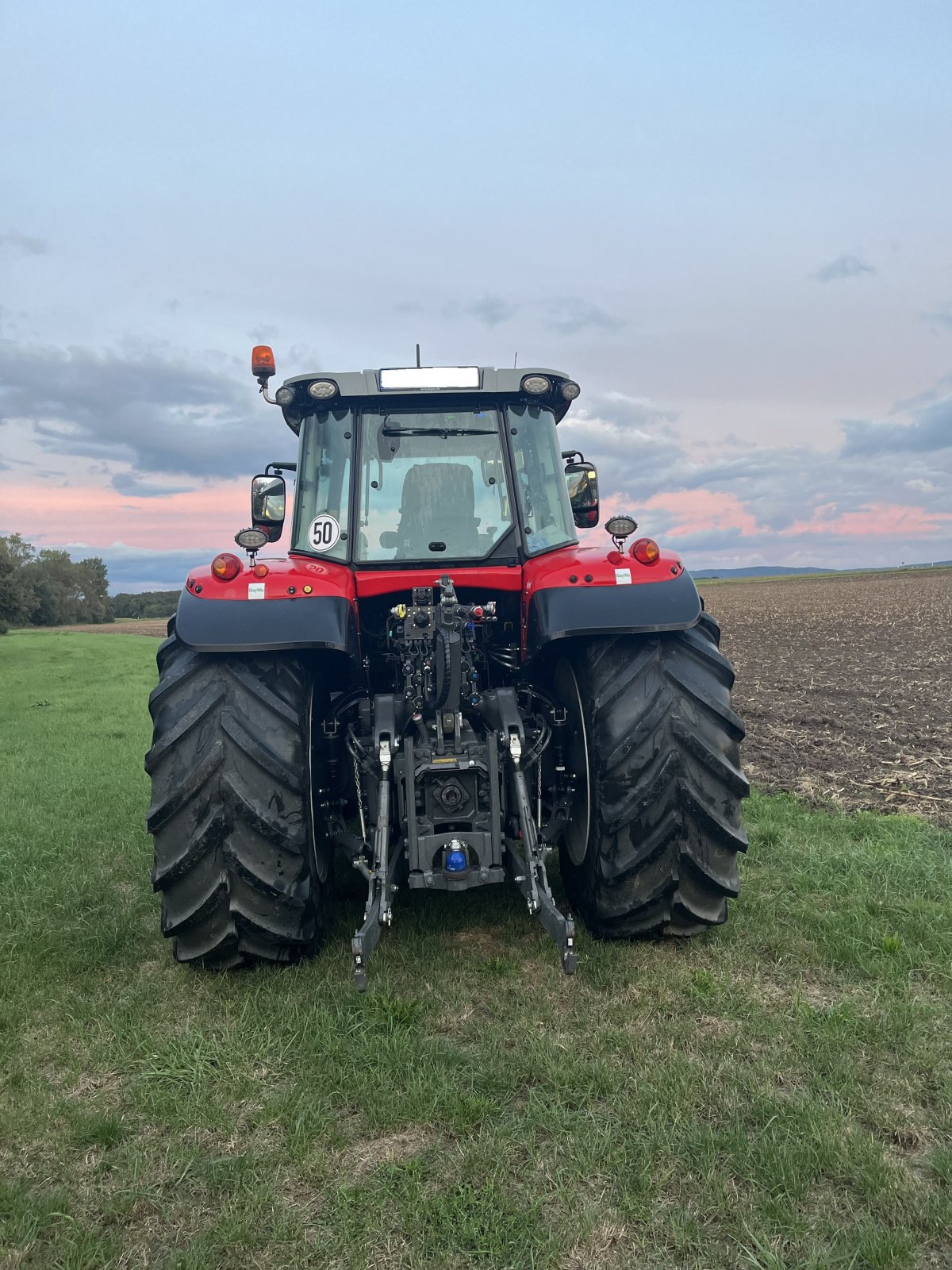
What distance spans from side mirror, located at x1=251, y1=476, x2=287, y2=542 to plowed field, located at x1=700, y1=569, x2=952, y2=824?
445 centimetres

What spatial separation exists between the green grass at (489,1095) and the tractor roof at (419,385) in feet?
8.29

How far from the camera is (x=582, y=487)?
15.3 feet

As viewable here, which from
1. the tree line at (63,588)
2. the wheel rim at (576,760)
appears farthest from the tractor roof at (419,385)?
the tree line at (63,588)

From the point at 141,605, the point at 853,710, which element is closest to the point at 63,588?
the point at 141,605

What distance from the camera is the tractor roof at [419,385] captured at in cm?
404

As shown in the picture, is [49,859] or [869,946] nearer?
[869,946]

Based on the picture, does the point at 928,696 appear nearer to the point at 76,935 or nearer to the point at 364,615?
the point at 364,615

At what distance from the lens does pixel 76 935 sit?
4.04 metres

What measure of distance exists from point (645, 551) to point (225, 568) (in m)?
1.81

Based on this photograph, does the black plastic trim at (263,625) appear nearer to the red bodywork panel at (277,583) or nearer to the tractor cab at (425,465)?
the red bodywork panel at (277,583)

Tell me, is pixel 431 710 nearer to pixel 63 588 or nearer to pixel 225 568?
pixel 225 568

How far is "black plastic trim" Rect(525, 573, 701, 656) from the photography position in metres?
3.46

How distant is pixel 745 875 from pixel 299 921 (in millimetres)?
2510

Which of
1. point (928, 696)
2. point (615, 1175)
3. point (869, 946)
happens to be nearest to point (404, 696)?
point (615, 1175)
